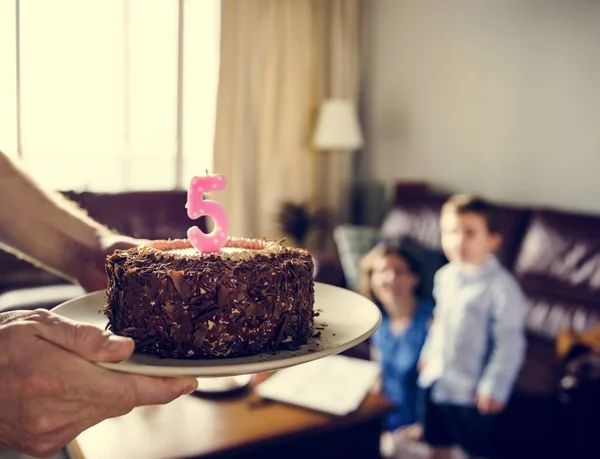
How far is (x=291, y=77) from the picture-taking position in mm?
4953

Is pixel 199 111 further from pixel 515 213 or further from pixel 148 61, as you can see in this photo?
pixel 515 213

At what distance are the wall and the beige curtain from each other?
336 mm

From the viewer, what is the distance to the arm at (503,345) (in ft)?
7.54

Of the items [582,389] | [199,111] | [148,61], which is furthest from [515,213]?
[148,61]

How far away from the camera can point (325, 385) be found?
6.97 ft

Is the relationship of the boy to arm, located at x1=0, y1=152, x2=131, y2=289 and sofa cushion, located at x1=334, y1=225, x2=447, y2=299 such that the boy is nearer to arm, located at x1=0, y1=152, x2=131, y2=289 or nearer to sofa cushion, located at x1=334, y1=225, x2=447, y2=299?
sofa cushion, located at x1=334, y1=225, x2=447, y2=299

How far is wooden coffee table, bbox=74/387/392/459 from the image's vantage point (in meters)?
1.72

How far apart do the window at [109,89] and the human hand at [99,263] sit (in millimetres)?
3074

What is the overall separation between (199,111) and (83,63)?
2.77 ft

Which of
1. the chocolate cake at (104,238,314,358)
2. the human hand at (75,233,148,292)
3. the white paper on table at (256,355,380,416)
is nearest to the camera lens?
the chocolate cake at (104,238,314,358)

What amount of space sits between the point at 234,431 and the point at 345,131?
10.1ft

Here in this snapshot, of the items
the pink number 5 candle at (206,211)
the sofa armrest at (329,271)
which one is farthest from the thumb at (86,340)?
the sofa armrest at (329,271)

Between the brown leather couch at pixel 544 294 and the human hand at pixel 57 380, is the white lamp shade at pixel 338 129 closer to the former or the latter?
the brown leather couch at pixel 544 294

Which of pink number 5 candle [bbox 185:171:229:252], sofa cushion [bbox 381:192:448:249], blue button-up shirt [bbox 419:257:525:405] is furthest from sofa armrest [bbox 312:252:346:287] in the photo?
pink number 5 candle [bbox 185:171:229:252]
